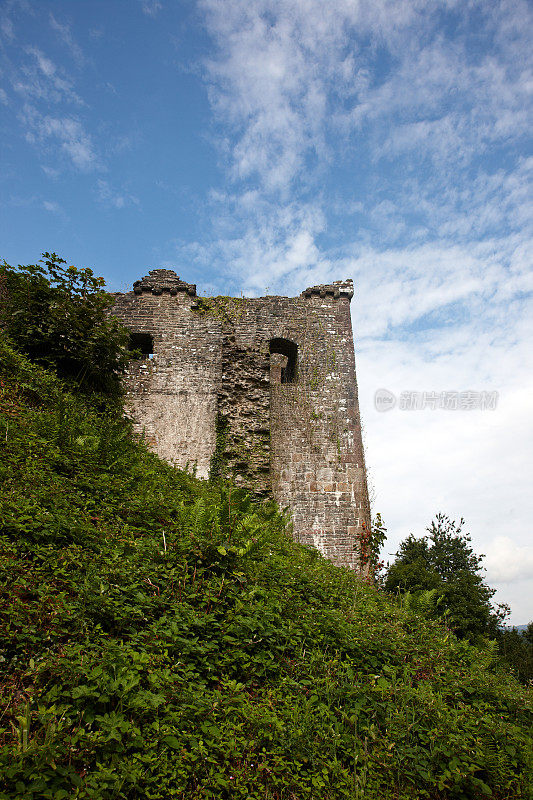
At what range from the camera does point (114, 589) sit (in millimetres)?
3566

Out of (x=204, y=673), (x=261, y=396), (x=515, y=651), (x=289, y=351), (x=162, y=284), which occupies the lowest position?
(x=515, y=651)

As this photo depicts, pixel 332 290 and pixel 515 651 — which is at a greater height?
pixel 332 290

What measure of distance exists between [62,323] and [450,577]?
26.2 meters

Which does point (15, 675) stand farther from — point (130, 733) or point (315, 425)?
point (315, 425)

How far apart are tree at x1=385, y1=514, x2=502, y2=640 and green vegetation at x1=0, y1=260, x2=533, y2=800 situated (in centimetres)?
1698

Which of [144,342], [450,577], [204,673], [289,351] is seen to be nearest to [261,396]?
[289,351]

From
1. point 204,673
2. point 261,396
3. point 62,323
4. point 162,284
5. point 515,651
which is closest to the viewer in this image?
point 204,673

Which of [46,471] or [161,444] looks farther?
[161,444]

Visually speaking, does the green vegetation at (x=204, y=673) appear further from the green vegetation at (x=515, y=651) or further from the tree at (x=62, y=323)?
the green vegetation at (x=515, y=651)

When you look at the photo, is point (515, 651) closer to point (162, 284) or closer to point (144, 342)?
point (144, 342)

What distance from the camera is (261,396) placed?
37.9ft

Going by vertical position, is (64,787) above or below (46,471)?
below

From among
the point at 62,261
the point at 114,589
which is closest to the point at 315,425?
the point at 62,261

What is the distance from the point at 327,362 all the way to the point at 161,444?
5145 millimetres
